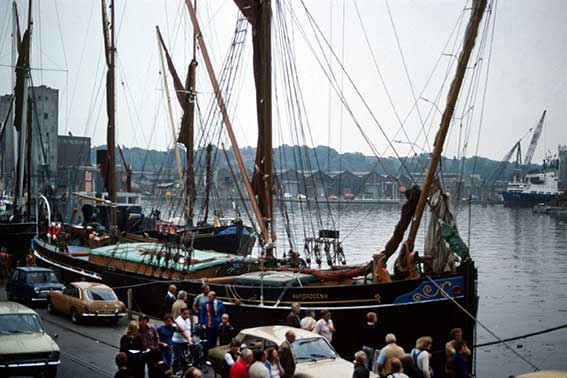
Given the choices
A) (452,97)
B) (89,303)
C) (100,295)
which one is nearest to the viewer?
(452,97)

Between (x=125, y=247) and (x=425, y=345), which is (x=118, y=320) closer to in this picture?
(x=125, y=247)

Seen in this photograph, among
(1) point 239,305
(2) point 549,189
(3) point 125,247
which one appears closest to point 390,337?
(1) point 239,305

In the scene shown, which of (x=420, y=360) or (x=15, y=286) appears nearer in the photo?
(x=420, y=360)

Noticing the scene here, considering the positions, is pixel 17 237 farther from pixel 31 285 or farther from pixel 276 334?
pixel 276 334

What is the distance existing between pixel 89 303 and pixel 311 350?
9915 mm

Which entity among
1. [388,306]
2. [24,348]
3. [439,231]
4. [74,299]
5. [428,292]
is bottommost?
[74,299]

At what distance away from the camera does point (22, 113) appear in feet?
154

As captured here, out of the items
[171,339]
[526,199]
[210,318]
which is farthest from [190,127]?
[526,199]

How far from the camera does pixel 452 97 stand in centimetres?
2167

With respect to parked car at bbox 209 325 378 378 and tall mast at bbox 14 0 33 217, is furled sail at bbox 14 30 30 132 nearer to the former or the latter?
tall mast at bbox 14 0 33 217

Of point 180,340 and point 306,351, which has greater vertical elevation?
point 306,351

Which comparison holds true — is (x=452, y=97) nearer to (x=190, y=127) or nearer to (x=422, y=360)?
(x=422, y=360)

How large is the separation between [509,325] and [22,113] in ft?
91.5

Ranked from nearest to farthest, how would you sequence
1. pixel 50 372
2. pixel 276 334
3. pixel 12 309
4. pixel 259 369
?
1. pixel 259 369
2. pixel 276 334
3. pixel 50 372
4. pixel 12 309
